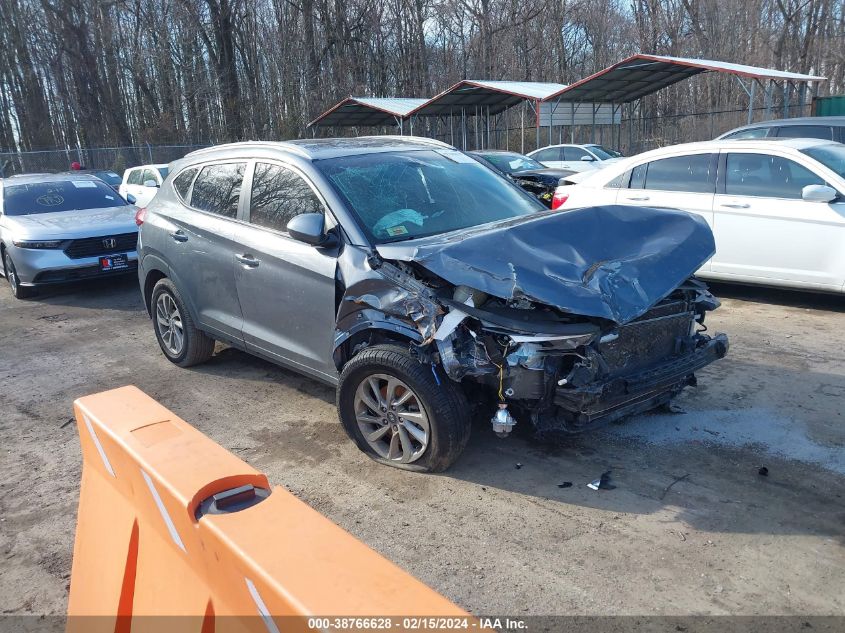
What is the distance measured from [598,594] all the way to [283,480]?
1995 millimetres

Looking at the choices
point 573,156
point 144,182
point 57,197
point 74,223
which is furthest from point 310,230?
point 573,156

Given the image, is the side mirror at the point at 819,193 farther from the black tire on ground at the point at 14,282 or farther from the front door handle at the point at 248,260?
the black tire on ground at the point at 14,282

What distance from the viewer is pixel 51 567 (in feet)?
11.3

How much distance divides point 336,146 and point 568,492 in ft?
9.68

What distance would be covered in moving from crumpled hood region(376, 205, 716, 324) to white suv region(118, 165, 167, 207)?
1230 centimetres

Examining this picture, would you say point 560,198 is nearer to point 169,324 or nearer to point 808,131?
point 169,324

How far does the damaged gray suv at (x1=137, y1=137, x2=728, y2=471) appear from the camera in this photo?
3.66 meters

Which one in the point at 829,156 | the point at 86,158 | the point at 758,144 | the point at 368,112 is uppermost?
the point at 368,112

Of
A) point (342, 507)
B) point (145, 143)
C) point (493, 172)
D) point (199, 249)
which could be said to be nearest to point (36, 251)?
point (199, 249)

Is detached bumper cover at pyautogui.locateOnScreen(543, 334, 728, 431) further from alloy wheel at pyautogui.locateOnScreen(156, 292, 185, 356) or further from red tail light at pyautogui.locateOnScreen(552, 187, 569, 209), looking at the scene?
red tail light at pyautogui.locateOnScreen(552, 187, 569, 209)

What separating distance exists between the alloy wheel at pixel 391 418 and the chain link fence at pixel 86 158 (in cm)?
2774

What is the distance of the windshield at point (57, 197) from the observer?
1037 cm

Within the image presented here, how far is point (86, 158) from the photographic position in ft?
93.8

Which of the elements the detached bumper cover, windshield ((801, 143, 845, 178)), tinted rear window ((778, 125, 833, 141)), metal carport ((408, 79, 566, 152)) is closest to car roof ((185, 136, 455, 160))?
the detached bumper cover
